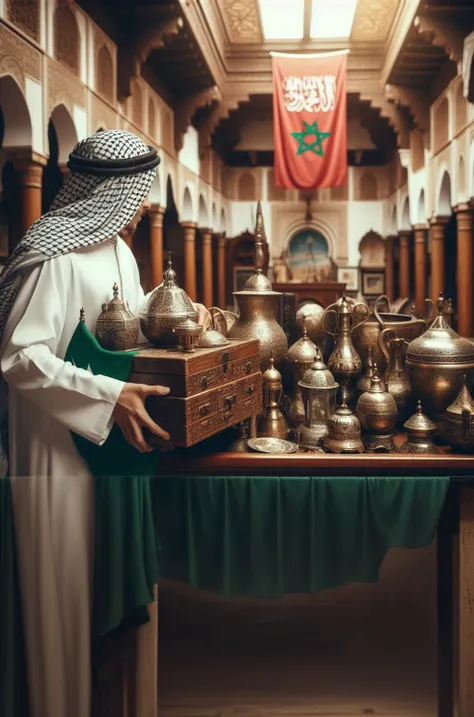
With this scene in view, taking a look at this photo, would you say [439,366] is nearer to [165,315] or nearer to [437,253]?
[165,315]

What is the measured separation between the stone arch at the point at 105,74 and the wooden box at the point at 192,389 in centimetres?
498

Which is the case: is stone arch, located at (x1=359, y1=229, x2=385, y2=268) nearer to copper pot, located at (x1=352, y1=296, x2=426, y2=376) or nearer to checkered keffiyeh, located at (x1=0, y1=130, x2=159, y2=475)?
copper pot, located at (x1=352, y1=296, x2=426, y2=376)

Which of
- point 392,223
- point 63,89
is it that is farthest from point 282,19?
point 392,223

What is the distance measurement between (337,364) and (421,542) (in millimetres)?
680

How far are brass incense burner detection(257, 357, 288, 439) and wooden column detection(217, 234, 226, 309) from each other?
1146cm

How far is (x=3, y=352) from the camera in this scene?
178 centimetres

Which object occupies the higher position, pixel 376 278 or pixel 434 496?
pixel 376 278

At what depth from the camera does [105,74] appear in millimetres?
6305

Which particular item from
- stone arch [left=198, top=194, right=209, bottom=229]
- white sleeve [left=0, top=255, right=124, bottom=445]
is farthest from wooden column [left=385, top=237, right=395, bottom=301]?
white sleeve [left=0, top=255, right=124, bottom=445]

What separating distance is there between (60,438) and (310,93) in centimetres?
702

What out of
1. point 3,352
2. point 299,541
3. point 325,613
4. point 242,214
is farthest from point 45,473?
point 242,214

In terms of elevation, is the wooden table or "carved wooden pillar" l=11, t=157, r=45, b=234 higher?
"carved wooden pillar" l=11, t=157, r=45, b=234

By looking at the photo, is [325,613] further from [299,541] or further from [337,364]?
[337,364]

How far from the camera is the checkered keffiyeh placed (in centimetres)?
183
